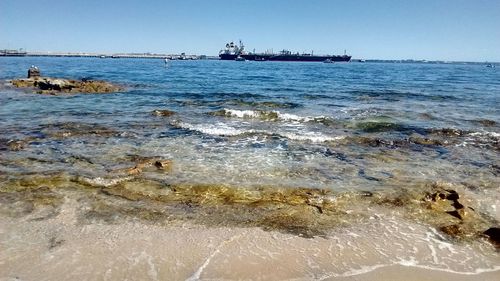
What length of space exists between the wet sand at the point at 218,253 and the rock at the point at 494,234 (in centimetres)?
55

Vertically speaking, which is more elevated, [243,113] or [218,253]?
[243,113]

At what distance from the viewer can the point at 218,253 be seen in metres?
6.50

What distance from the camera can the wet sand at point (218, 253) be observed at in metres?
5.88

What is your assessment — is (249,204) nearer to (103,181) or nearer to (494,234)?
(103,181)

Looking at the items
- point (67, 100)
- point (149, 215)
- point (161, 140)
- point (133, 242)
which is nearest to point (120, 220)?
point (149, 215)

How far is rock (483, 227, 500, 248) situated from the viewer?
23.0ft

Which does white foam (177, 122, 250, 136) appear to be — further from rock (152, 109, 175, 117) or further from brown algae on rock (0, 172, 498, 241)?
brown algae on rock (0, 172, 498, 241)

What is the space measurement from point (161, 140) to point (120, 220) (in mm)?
7510

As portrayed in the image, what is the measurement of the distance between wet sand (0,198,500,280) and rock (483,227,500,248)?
1.79 feet

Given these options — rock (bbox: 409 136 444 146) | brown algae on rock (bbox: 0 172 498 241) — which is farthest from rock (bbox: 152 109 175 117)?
rock (bbox: 409 136 444 146)

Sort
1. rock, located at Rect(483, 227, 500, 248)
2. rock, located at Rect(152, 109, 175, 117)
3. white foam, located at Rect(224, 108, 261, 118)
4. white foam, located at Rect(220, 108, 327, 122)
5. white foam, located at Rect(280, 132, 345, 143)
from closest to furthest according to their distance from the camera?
rock, located at Rect(483, 227, 500, 248), white foam, located at Rect(280, 132, 345, 143), white foam, located at Rect(220, 108, 327, 122), rock, located at Rect(152, 109, 175, 117), white foam, located at Rect(224, 108, 261, 118)

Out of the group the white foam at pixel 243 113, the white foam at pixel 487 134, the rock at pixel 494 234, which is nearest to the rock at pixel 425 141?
the white foam at pixel 487 134

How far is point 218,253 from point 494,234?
519cm

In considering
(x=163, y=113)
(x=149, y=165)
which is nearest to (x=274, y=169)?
(x=149, y=165)
